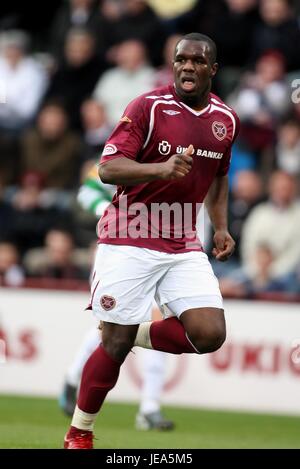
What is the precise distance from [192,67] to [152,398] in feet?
10.9

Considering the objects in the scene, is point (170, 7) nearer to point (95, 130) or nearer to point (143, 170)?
point (95, 130)

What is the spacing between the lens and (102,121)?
551 inches

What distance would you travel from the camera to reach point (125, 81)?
14.3 m

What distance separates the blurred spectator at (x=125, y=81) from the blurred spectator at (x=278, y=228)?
7.79 feet

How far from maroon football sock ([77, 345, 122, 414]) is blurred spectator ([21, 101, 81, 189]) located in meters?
7.01

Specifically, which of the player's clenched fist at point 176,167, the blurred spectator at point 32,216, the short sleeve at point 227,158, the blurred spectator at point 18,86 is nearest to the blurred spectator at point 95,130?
the blurred spectator at point 32,216

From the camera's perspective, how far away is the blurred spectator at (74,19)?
599 inches

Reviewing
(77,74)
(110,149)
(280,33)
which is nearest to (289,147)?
(280,33)

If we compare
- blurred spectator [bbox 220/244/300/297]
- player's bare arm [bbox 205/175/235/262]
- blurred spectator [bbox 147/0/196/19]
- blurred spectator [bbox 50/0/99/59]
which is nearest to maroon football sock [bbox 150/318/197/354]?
player's bare arm [bbox 205/175/235/262]

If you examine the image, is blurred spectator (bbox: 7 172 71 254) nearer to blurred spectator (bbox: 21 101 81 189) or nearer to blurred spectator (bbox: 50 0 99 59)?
blurred spectator (bbox: 21 101 81 189)

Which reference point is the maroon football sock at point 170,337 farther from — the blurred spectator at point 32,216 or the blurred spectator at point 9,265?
the blurred spectator at point 32,216

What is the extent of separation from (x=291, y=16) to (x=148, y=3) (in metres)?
2.04

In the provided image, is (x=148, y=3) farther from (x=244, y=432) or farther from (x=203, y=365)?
(x=244, y=432)

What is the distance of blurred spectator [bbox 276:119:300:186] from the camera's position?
12977mm
